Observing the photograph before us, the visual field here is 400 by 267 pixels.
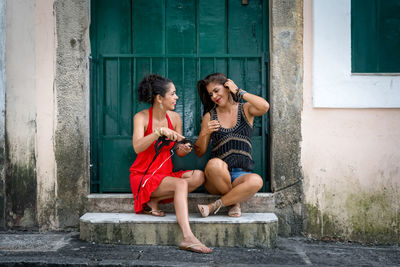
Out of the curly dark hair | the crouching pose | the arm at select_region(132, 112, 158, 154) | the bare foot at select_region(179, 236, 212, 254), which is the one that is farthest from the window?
the bare foot at select_region(179, 236, 212, 254)

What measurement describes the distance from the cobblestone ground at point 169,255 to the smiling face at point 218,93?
1439 mm

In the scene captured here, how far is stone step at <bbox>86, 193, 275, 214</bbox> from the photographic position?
443 cm

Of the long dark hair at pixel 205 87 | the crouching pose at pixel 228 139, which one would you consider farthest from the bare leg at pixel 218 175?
the long dark hair at pixel 205 87

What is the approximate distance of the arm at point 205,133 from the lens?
4.16m

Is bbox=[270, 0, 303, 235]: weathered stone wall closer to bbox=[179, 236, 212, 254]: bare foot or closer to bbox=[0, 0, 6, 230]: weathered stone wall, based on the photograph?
bbox=[179, 236, 212, 254]: bare foot

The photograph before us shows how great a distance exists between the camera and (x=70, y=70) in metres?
4.52

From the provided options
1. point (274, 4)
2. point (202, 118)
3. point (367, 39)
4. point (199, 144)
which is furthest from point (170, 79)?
point (367, 39)

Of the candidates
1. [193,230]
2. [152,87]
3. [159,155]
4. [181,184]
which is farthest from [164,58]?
[193,230]

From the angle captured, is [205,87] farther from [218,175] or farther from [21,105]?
[21,105]

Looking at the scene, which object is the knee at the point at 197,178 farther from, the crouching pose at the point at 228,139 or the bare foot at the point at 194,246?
the bare foot at the point at 194,246

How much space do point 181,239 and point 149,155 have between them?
0.90 meters

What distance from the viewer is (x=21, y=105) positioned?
4.50 metres

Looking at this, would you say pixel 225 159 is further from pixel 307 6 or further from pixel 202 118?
pixel 307 6

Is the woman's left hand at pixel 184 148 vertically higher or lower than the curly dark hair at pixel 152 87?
lower
